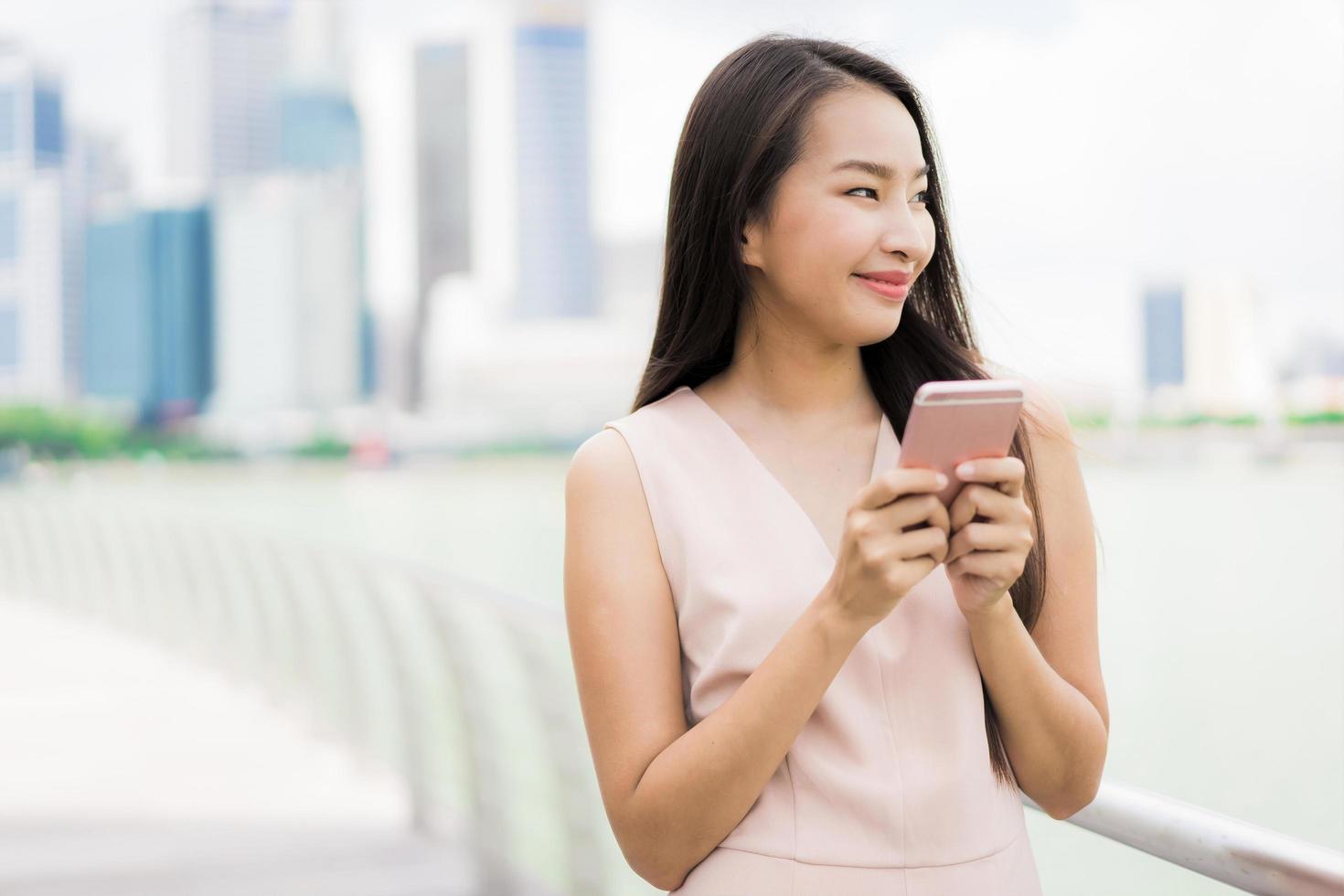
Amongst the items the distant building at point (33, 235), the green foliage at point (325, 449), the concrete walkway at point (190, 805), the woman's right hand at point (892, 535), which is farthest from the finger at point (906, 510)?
the distant building at point (33, 235)

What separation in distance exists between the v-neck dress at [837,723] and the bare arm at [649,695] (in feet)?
0.07

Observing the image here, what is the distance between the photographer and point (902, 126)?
1.13 meters

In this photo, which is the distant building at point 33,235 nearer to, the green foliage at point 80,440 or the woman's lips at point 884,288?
the green foliage at point 80,440

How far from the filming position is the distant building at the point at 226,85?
99.4m

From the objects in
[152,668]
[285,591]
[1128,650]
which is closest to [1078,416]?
[285,591]

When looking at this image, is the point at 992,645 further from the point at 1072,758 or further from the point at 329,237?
the point at 329,237

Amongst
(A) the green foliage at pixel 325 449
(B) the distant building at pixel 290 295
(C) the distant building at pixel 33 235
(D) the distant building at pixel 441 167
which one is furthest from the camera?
(D) the distant building at pixel 441 167

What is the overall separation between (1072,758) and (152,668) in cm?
780

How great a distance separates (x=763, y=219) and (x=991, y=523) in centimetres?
35

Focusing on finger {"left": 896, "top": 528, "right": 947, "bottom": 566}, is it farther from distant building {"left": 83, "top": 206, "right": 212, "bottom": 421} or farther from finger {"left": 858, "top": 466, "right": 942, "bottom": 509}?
distant building {"left": 83, "top": 206, "right": 212, "bottom": 421}

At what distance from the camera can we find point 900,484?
0.91m

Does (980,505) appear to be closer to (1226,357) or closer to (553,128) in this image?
(1226,357)

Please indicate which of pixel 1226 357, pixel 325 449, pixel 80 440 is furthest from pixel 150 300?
pixel 1226 357

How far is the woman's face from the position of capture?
1101 mm
